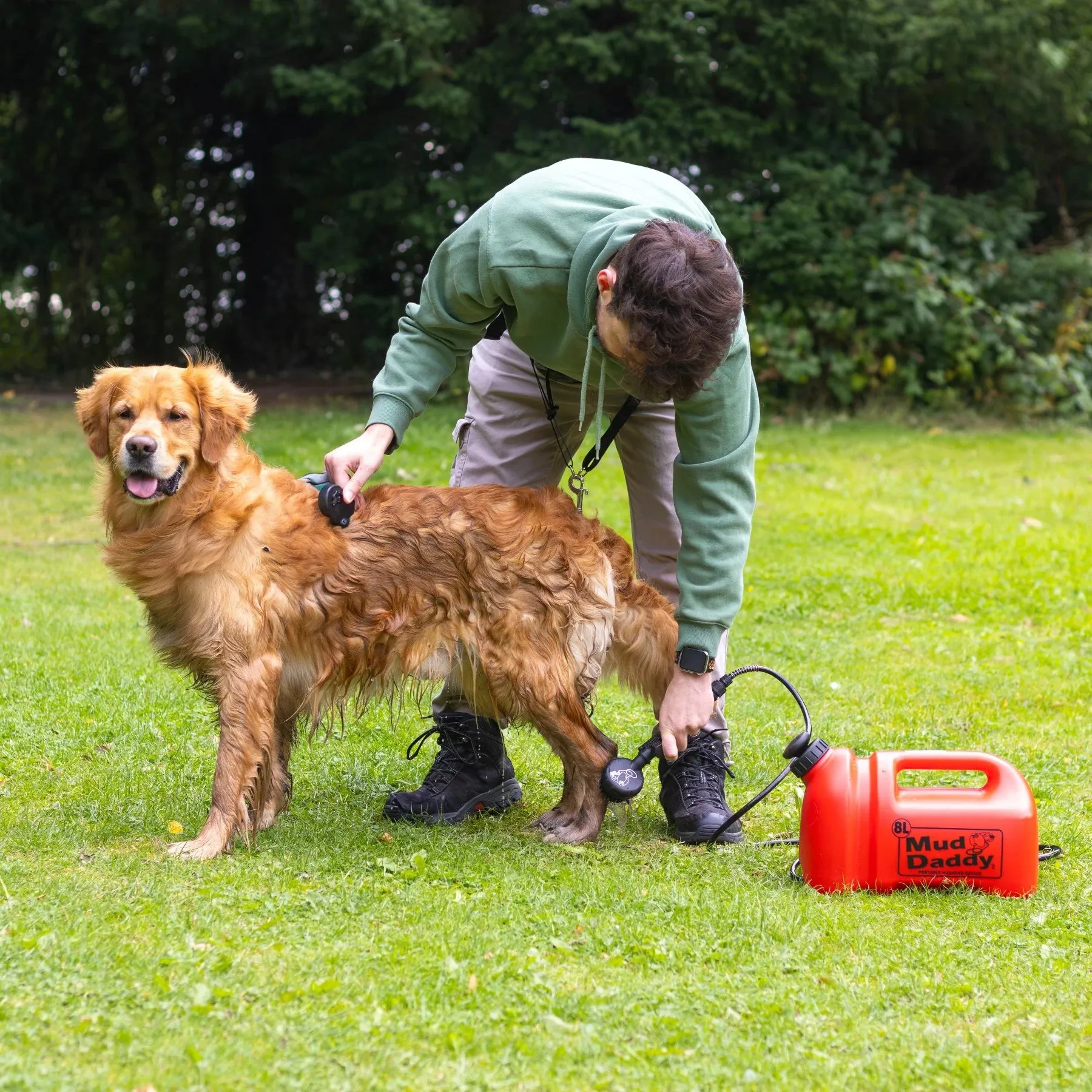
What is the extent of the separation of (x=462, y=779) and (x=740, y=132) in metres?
11.0

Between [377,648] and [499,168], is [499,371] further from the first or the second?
[499,168]

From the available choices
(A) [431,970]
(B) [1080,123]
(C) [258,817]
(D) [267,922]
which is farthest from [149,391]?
(B) [1080,123]

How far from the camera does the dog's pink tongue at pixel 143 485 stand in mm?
3875

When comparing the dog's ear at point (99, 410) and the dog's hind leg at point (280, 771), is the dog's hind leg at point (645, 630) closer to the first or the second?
the dog's hind leg at point (280, 771)

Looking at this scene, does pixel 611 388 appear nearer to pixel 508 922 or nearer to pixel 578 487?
pixel 578 487

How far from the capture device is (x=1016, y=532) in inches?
374

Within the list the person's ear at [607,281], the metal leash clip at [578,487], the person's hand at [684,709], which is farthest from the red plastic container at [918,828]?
the person's ear at [607,281]

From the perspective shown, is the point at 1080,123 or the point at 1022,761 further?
the point at 1080,123

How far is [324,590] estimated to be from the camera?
401 centimetres

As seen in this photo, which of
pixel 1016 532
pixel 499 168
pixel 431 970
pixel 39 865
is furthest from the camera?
pixel 499 168

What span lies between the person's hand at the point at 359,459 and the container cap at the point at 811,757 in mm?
1454

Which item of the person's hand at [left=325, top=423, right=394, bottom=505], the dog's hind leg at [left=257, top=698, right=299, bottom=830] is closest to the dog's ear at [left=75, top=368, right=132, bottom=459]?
the person's hand at [left=325, top=423, right=394, bottom=505]

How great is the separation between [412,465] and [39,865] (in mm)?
7236

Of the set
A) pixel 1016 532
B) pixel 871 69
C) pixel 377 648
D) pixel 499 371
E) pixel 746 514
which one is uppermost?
pixel 871 69
